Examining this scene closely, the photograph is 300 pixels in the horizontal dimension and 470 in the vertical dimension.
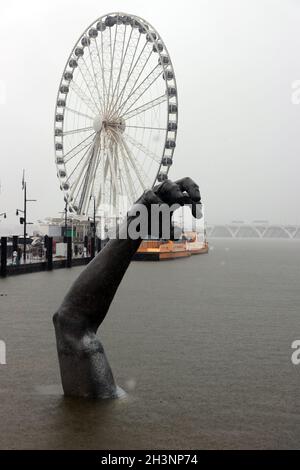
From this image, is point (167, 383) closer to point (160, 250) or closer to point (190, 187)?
point (190, 187)

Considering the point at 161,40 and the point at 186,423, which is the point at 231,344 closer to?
the point at 186,423

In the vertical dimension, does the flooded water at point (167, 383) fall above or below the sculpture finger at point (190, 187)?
below

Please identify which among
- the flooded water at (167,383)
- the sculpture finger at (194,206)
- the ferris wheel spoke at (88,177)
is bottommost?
the flooded water at (167,383)

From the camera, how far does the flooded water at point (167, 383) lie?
25.6 ft

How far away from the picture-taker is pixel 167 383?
34.9ft

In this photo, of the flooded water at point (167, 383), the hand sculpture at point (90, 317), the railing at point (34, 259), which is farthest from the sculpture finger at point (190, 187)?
the railing at point (34, 259)

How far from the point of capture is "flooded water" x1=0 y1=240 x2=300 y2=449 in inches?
307

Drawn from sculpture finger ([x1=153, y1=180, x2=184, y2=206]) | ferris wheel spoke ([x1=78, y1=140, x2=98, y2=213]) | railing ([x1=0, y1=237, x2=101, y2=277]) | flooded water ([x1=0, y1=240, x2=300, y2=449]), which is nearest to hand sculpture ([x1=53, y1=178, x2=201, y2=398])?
sculpture finger ([x1=153, y1=180, x2=184, y2=206])

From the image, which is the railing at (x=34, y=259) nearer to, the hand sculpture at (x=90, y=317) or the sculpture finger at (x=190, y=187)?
the hand sculpture at (x=90, y=317)

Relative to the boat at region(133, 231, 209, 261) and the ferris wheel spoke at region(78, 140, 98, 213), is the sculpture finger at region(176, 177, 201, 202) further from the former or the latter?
the boat at region(133, 231, 209, 261)

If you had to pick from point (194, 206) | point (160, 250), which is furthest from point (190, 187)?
point (160, 250)

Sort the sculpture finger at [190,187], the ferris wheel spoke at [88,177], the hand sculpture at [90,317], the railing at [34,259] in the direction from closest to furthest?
the sculpture finger at [190,187]
the hand sculpture at [90,317]
the railing at [34,259]
the ferris wheel spoke at [88,177]
